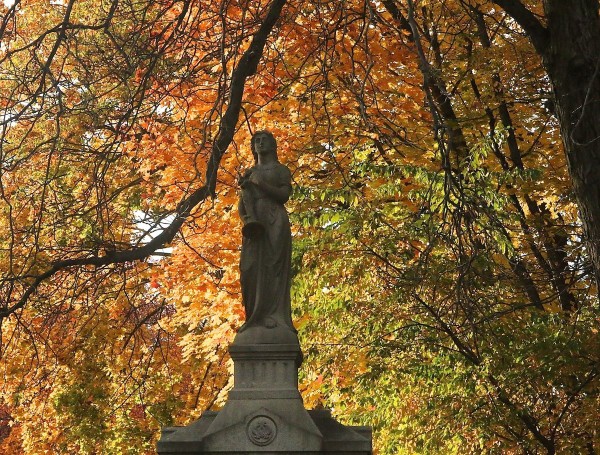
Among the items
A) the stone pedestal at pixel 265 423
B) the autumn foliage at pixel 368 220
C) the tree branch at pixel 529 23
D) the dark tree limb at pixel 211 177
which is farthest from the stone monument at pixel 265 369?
the tree branch at pixel 529 23

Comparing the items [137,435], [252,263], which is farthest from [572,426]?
[137,435]

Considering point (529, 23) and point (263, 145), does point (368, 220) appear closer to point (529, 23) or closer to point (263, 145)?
point (263, 145)

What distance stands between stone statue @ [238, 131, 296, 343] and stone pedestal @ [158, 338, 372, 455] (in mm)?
266

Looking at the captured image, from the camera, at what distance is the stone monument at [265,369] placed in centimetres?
807

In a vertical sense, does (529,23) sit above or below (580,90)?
above

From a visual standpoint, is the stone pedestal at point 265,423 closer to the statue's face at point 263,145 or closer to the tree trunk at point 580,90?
the statue's face at point 263,145

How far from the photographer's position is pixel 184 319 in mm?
16578

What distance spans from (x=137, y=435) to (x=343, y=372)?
9.08 m

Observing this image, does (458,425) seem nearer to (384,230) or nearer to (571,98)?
(384,230)

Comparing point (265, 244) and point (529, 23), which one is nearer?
point (529, 23)

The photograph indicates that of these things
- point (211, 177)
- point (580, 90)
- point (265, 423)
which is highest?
point (580, 90)

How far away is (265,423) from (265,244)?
1509 mm

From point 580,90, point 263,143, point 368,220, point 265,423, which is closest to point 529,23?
point 580,90

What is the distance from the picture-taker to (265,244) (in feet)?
29.0
